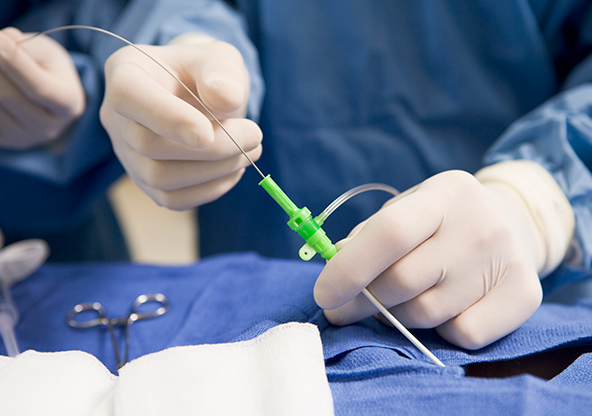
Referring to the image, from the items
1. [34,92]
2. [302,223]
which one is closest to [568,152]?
[302,223]

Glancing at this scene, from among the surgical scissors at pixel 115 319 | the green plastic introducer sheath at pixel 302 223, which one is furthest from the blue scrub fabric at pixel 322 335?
the green plastic introducer sheath at pixel 302 223

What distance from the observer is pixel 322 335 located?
65 centimetres

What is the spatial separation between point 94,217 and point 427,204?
4.13 ft

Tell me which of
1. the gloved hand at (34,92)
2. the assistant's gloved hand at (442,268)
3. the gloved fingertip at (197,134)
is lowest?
the assistant's gloved hand at (442,268)

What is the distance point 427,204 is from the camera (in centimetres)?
61

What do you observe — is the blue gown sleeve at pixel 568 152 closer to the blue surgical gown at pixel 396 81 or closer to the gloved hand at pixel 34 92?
the blue surgical gown at pixel 396 81

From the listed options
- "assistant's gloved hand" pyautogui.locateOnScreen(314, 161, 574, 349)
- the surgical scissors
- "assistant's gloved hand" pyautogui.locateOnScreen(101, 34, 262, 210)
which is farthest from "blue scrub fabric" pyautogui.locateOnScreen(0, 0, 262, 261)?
"assistant's gloved hand" pyautogui.locateOnScreen(314, 161, 574, 349)

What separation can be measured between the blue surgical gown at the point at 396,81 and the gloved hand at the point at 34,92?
518 mm

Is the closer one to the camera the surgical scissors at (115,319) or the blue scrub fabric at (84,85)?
the surgical scissors at (115,319)

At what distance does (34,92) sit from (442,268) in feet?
2.99

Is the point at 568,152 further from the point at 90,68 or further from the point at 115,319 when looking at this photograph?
the point at 90,68

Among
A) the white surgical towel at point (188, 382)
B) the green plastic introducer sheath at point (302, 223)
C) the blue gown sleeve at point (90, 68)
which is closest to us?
the white surgical towel at point (188, 382)

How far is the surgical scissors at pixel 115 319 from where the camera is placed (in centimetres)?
76

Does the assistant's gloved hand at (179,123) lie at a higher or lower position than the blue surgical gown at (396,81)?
higher
